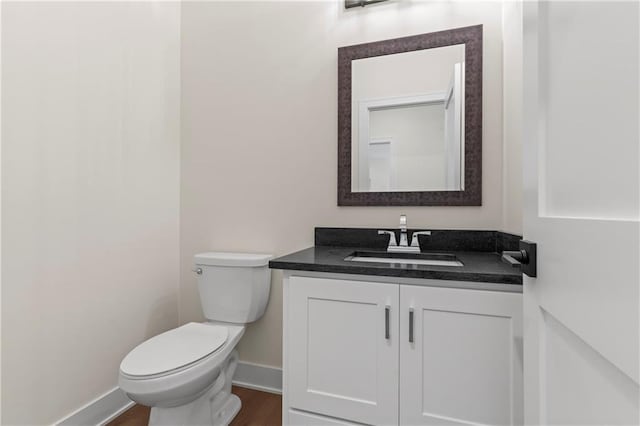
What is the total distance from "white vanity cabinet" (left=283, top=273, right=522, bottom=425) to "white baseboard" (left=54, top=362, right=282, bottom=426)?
2.10 feet

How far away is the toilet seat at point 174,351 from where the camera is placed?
125 centimetres

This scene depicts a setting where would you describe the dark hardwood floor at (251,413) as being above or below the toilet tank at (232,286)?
below

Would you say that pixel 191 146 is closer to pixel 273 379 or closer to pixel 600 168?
pixel 273 379

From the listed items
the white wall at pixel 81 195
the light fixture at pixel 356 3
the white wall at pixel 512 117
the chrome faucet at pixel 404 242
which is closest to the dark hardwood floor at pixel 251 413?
the white wall at pixel 81 195

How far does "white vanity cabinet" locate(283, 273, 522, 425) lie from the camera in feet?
3.53

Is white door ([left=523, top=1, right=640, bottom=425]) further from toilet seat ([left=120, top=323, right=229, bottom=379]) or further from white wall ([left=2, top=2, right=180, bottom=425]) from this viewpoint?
white wall ([left=2, top=2, right=180, bottom=425])

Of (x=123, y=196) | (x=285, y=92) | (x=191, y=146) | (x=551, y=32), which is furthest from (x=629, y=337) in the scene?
(x=191, y=146)

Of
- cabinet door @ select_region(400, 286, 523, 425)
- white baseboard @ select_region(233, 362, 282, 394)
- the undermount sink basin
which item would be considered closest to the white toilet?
white baseboard @ select_region(233, 362, 282, 394)

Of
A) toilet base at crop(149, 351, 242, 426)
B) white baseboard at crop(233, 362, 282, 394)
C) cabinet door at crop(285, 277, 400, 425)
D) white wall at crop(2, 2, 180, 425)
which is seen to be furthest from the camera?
white baseboard at crop(233, 362, 282, 394)

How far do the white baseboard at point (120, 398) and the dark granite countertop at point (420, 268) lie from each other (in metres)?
0.90

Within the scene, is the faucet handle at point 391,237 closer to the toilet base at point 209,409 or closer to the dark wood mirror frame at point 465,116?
the dark wood mirror frame at point 465,116

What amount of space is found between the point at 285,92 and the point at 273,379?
1648 mm

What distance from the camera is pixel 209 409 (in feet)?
5.01

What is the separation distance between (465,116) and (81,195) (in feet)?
6.01
